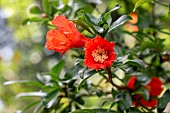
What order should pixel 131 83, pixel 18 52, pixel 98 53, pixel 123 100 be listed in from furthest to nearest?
pixel 18 52 < pixel 131 83 < pixel 123 100 < pixel 98 53

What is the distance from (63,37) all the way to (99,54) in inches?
3.8

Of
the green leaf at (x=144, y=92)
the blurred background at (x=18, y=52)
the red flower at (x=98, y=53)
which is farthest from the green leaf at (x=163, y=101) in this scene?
the blurred background at (x=18, y=52)

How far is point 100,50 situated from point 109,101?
313mm

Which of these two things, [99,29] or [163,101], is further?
[163,101]

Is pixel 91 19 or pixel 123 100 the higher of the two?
pixel 91 19

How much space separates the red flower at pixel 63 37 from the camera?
2.50 feet

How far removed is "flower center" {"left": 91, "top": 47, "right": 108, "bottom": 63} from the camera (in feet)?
2.42

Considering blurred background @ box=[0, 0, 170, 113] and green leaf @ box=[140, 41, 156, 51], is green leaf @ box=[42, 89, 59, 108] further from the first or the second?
blurred background @ box=[0, 0, 170, 113]

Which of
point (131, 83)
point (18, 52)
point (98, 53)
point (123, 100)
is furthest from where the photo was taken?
point (18, 52)

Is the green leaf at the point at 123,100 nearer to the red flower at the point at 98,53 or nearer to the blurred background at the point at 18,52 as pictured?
the red flower at the point at 98,53

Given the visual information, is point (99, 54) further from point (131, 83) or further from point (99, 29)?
point (131, 83)

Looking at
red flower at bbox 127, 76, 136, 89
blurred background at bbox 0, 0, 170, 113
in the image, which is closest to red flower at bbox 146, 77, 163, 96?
red flower at bbox 127, 76, 136, 89

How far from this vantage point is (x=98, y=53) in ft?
2.43

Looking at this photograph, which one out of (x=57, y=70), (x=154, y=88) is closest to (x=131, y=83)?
(x=154, y=88)
